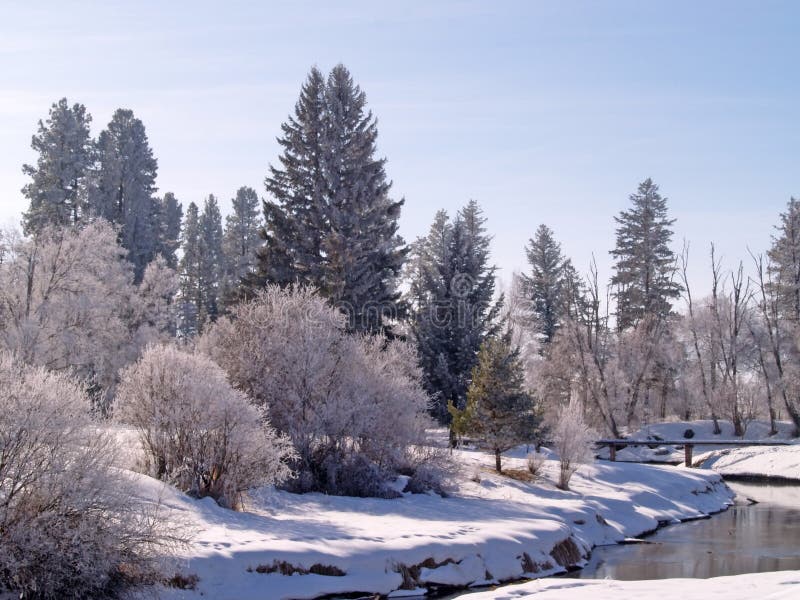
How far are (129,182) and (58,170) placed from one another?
6.15m

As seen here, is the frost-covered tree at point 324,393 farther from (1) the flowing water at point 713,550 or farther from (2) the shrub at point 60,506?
(2) the shrub at point 60,506

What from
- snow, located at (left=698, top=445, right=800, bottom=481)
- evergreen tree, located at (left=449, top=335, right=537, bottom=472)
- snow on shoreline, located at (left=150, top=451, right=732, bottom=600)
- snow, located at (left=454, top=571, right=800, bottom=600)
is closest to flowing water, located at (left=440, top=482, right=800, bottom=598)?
snow on shoreline, located at (left=150, top=451, right=732, bottom=600)

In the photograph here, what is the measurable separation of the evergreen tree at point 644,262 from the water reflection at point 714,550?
102 ft

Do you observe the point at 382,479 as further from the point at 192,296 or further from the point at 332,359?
the point at 192,296

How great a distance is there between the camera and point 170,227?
66562 millimetres

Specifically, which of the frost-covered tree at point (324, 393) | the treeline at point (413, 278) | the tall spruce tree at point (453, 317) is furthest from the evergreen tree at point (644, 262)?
the frost-covered tree at point (324, 393)

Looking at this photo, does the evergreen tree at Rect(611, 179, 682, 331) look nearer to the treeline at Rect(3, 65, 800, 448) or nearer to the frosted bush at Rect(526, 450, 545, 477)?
the treeline at Rect(3, 65, 800, 448)

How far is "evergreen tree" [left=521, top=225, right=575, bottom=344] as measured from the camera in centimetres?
5997

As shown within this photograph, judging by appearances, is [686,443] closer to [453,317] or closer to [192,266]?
[453,317]

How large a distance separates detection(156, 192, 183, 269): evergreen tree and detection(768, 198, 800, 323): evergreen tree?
146 feet

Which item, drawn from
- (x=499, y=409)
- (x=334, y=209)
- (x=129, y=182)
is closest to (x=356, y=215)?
(x=334, y=209)

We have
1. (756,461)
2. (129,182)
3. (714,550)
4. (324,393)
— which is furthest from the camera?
(129,182)

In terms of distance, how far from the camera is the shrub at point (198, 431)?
18844 millimetres

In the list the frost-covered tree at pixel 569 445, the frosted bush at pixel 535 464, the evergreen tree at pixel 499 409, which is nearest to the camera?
the frost-covered tree at pixel 569 445
